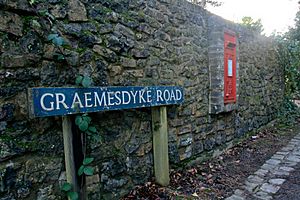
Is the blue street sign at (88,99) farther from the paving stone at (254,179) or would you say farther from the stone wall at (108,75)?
the paving stone at (254,179)

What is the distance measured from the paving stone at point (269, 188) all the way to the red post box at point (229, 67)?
1511mm

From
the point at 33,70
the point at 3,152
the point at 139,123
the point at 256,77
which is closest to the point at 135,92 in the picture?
the point at 139,123

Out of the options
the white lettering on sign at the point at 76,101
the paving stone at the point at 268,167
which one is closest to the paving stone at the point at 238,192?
the paving stone at the point at 268,167

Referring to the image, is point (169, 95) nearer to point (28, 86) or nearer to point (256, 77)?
point (28, 86)

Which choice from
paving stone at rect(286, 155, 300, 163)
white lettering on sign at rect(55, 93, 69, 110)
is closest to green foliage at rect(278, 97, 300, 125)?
paving stone at rect(286, 155, 300, 163)

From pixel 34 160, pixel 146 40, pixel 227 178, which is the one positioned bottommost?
pixel 227 178

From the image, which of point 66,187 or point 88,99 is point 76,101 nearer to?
point 88,99

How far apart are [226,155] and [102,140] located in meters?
2.63

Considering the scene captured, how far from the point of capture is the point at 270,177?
328 centimetres

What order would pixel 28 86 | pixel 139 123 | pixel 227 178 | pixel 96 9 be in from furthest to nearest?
pixel 227 178 → pixel 139 123 → pixel 96 9 → pixel 28 86

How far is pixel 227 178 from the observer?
129 inches

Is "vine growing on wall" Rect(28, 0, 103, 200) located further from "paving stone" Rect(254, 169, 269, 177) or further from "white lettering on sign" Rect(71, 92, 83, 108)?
"paving stone" Rect(254, 169, 269, 177)

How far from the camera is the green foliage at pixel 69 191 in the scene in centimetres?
193

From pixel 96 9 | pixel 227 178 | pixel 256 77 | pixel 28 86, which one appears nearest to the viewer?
pixel 28 86
